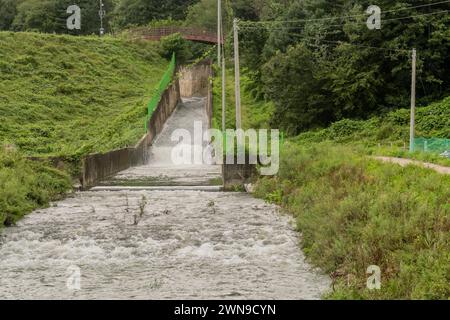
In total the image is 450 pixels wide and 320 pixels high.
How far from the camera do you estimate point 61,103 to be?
1597 inches

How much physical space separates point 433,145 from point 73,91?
27.5 m

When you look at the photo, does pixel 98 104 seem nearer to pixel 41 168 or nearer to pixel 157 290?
pixel 41 168

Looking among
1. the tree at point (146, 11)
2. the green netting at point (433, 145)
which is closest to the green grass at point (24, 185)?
Result: the green netting at point (433, 145)

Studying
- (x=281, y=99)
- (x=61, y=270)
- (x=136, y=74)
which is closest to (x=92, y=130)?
(x=281, y=99)

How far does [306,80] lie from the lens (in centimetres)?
3800

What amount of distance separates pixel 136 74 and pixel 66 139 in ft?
73.5

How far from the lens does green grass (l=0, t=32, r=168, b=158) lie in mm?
32594

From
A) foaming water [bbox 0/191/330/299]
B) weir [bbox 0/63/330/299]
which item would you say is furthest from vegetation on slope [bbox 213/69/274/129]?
Answer: foaming water [bbox 0/191/330/299]

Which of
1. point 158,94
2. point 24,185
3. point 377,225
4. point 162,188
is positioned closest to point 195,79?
point 158,94

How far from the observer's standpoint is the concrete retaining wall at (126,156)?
23156 mm

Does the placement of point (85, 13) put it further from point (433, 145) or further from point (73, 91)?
point (433, 145)

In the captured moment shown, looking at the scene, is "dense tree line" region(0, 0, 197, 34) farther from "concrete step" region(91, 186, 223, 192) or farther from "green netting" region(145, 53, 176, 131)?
"concrete step" region(91, 186, 223, 192)

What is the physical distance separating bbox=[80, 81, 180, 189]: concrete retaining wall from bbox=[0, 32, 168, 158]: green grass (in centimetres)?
72
